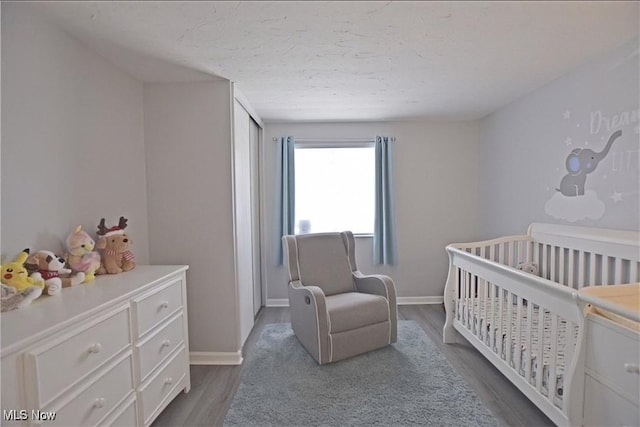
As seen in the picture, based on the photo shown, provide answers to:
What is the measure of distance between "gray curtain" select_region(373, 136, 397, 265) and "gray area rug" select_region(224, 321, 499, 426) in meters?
1.20

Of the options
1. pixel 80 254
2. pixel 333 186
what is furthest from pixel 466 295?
pixel 80 254

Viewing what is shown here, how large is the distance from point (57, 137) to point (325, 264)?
2096 mm

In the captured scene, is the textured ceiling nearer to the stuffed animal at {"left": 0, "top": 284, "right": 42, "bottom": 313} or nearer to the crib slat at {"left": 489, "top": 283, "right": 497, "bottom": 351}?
the stuffed animal at {"left": 0, "top": 284, "right": 42, "bottom": 313}

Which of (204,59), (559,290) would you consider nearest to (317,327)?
(559,290)

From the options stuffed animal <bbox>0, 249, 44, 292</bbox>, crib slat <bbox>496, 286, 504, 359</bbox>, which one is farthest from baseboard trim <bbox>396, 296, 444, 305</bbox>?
stuffed animal <bbox>0, 249, 44, 292</bbox>

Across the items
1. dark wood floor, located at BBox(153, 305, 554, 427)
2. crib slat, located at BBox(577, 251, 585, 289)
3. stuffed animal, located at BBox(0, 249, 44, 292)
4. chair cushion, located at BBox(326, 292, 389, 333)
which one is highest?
stuffed animal, located at BBox(0, 249, 44, 292)

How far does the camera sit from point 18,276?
4.12ft

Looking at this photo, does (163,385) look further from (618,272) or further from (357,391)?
(618,272)

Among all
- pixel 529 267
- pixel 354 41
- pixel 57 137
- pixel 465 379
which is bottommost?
pixel 465 379

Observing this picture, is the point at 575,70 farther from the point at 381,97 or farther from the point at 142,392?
the point at 142,392

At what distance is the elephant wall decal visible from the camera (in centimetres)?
210

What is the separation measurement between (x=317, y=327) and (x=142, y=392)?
45.5 inches

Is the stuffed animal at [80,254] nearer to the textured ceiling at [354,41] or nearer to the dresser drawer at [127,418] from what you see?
the dresser drawer at [127,418]

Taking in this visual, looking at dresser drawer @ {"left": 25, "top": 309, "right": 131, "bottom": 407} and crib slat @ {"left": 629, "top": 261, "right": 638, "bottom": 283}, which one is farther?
crib slat @ {"left": 629, "top": 261, "right": 638, "bottom": 283}
